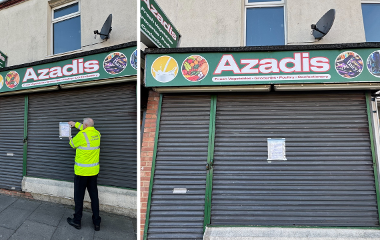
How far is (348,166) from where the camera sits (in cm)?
379

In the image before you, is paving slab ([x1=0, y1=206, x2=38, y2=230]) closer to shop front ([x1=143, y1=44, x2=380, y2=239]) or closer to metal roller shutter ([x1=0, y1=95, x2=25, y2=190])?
metal roller shutter ([x1=0, y1=95, x2=25, y2=190])

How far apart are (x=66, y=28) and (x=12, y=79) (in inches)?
75.5

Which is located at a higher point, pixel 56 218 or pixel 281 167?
pixel 281 167

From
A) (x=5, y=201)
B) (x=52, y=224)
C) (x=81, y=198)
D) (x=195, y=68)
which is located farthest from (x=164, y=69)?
(x=5, y=201)

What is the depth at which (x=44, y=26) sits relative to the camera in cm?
597

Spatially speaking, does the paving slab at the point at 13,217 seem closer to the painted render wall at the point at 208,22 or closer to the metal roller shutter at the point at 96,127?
the metal roller shutter at the point at 96,127

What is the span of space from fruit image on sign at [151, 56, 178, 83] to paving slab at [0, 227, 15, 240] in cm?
387

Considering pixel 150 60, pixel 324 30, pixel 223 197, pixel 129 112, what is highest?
pixel 324 30

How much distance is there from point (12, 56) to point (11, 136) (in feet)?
7.82

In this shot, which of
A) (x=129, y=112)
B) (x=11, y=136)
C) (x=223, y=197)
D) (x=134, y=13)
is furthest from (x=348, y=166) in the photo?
(x=11, y=136)

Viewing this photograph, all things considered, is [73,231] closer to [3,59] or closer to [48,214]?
[48,214]

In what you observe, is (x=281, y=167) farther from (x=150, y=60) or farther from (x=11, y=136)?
(x=11, y=136)

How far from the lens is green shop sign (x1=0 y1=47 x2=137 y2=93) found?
14.4ft

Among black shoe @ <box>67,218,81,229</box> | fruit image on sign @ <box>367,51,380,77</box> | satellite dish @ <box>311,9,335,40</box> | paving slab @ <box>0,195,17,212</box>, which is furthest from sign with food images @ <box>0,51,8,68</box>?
fruit image on sign @ <box>367,51,380,77</box>
